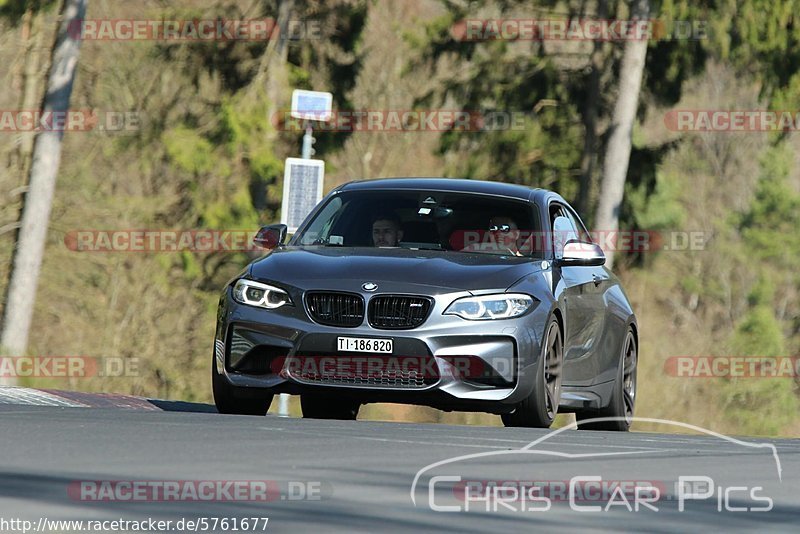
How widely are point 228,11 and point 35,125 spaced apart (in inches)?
224

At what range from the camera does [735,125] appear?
64250 millimetres

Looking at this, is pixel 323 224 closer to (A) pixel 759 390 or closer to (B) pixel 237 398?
(B) pixel 237 398

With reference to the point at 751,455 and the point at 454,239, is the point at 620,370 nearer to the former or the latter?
the point at 454,239

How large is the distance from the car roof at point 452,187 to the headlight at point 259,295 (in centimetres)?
178

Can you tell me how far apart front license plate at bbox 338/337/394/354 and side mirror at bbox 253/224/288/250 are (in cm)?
169

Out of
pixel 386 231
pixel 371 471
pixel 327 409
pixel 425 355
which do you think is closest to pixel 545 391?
pixel 425 355

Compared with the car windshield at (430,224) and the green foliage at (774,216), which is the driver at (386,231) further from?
the green foliage at (774,216)

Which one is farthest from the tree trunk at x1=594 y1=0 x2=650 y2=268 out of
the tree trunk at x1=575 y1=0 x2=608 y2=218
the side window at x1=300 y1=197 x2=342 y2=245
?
the side window at x1=300 y1=197 x2=342 y2=245

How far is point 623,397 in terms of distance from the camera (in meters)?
13.0

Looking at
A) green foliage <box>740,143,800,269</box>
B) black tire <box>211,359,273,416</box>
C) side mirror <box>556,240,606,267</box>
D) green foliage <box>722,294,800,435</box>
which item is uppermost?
side mirror <box>556,240,606,267</box>

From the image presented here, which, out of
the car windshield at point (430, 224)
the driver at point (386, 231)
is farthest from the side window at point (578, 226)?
the driver at point (386, 231)

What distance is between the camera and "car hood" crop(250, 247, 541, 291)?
1045 cm

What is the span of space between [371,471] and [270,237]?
4.67 meters

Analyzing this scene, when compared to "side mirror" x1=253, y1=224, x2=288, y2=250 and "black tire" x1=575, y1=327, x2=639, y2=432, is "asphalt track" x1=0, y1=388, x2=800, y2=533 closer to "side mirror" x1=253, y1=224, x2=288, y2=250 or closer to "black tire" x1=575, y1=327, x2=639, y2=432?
"side mirror" x1=253, y1=224, x2=288, y2=250
